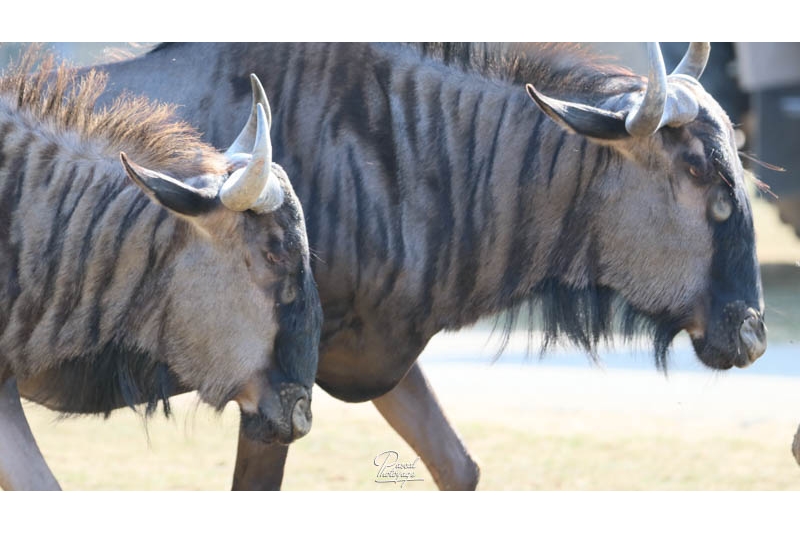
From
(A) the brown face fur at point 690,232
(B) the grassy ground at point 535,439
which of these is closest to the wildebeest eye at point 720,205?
(A) the brown face fur at point 690,232

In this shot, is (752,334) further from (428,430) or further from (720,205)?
(428,430)

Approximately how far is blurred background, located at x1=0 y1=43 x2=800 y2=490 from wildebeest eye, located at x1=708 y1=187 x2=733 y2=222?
0.81 m

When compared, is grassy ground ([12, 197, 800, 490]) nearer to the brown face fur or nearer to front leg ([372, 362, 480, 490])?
front leg ([372, 362, 480, 490])

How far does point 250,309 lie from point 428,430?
77.2 inches

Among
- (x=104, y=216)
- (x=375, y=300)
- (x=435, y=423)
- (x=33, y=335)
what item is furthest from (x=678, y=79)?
(x=33, y=335)

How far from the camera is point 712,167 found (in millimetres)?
5477

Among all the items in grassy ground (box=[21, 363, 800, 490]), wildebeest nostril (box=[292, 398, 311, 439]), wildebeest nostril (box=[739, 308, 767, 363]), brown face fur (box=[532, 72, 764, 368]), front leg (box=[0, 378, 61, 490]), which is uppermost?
brown face fur (box=[532, 72, 764, 368])

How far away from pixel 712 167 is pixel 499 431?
3189 millimetres

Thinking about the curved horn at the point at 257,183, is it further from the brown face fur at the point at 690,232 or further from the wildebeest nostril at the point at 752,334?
the wildebeest nostril at the point at 752,334

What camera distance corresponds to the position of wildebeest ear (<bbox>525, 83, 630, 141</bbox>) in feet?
17.4

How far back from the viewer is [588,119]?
539cm

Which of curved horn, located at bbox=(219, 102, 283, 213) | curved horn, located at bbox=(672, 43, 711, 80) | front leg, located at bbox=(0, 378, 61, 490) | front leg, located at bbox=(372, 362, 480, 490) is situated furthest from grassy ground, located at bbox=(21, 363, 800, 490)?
curved horn, located at bbox=(672, 43, 711, 80)

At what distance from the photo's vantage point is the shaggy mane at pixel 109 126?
495 cm


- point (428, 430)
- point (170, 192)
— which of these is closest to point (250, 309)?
point (170, 192)
